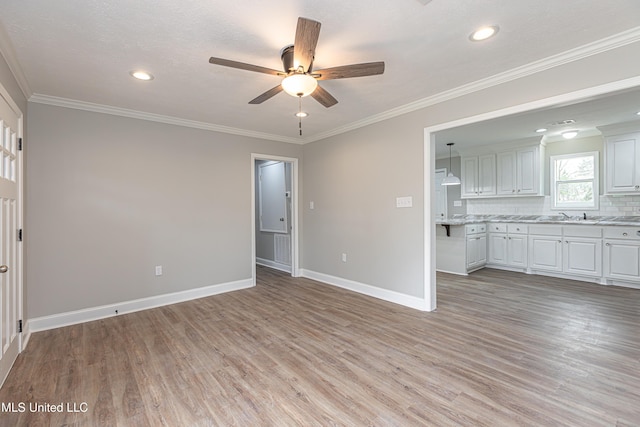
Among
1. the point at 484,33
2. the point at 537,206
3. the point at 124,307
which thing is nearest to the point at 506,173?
the point at 537,206

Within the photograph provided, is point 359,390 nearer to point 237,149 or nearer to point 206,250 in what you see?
point 206,250

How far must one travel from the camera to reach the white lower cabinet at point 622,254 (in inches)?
171

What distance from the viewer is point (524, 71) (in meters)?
2.67

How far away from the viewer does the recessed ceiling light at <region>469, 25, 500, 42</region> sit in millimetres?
2092

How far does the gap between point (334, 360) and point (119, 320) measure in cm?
260

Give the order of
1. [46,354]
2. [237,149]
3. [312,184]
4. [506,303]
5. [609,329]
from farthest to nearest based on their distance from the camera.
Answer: [312,184] → [237,149] → [506,303] → [609,329] → [46,354]

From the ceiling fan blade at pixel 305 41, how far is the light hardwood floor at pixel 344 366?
89.6 inches

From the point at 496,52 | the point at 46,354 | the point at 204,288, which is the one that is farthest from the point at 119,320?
the point at 496,52

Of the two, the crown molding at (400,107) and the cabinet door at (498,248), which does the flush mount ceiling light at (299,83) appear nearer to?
the crown molding at (400,107)

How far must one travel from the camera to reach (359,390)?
2.06 metres

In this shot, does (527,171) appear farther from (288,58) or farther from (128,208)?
(128,208)

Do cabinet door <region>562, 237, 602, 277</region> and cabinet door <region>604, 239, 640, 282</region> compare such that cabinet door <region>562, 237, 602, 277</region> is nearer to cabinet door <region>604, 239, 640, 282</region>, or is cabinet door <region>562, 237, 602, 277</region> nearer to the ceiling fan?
cabinet door <region>604, 239, 640, 282</region>

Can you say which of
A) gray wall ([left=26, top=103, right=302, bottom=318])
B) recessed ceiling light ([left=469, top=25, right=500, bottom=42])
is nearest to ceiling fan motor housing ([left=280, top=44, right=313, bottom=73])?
recessed ceiling light ([left=469, top=25, right=500, bottom=42])

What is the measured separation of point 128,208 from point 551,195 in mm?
7099
